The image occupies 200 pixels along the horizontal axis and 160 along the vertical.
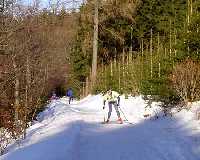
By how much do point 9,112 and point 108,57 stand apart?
3378 cm

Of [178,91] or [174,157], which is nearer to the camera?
[174,157]

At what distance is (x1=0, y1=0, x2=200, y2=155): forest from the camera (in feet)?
47.5

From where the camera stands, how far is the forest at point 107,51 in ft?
47.5

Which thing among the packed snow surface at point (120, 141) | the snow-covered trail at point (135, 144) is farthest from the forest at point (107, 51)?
the snow-covered trail at point (135, 144)

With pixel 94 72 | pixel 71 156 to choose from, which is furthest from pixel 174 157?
pixel 94 72

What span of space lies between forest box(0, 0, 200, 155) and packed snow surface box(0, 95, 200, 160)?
3.57 feet

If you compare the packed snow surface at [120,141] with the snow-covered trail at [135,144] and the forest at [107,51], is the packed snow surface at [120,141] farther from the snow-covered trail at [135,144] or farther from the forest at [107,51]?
the forest at [107,51]

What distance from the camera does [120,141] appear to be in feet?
50.8

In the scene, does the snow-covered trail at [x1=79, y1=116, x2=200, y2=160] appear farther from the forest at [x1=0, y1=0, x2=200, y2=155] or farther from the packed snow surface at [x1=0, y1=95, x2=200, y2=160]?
the forest at [x1=0, y1=0, x2=200, y2=155]

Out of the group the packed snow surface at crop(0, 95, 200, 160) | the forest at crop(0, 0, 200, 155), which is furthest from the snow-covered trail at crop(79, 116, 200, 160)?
the forest at crop(0, 0, 200, 155)

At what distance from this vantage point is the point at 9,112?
17047 mm

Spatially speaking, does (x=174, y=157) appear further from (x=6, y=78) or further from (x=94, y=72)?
(x=94, y=72)

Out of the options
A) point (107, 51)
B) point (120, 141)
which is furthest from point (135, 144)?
point (107, 51)

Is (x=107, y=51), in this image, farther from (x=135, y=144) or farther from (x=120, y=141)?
(x=135, y=144)
